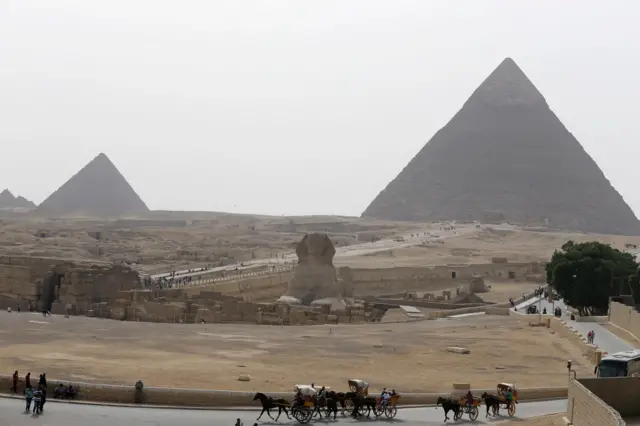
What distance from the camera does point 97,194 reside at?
143 m

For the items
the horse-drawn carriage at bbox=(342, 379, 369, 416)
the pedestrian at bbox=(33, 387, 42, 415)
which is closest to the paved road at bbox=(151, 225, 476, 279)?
the horse-drawn carriage at bbox=(342, 379, 369, 416)

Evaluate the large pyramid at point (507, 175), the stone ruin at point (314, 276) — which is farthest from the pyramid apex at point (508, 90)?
the stone ruin at point (314, 276)

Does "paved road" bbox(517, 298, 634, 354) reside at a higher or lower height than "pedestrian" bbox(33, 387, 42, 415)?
higher

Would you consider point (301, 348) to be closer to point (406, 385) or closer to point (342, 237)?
point (406, 385)

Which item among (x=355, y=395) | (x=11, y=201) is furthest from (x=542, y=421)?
(x=11, y=201)

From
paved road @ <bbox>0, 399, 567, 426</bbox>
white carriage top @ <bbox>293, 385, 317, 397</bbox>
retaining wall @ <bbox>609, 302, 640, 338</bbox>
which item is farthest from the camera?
retaining wall @ <bbox>609, 302, 640, 338</bbox>

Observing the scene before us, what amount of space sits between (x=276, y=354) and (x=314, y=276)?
459 inches

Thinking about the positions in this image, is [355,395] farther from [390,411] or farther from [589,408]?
[589,408]

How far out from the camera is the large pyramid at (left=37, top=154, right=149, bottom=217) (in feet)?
457

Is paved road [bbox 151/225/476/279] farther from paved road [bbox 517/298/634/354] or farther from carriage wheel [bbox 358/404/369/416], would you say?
carriage wheel [bbox 358/404/369/416]

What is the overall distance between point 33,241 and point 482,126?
114 m

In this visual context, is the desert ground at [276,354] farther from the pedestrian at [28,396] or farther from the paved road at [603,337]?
the pedestrian at [28,396]

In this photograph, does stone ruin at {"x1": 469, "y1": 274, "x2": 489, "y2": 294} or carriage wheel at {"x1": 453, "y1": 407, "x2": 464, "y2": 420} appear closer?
carriage wheel at {"x1": 453, "y1": 407, "x2": 464, "y2": 420}

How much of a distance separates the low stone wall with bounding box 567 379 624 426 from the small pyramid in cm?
16771
